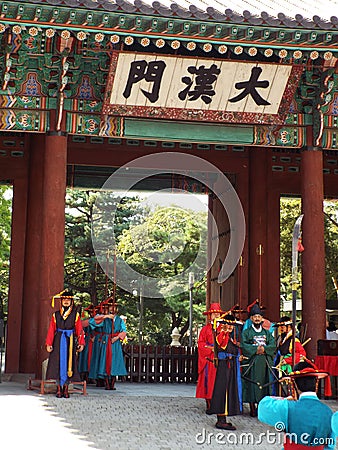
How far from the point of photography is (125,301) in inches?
964

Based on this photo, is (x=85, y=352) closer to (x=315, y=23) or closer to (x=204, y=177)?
(x=204, y=177)

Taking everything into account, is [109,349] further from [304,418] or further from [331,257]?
[331,257]

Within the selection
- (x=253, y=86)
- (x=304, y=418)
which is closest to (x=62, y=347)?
(x=253, y=86)

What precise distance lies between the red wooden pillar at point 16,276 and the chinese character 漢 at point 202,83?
3855 millimetres

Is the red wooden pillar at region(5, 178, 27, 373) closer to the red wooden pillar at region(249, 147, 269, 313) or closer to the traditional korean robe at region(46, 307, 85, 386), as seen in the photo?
the traditional korean robe at region(46, 307, 85, 386)

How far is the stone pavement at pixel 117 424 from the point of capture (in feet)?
21.5

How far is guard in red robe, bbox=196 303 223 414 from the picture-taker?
837cm

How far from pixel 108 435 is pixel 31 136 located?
22.8 ft

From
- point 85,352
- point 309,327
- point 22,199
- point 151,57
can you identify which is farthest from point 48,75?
point 309,327

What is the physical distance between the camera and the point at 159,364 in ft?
40.1

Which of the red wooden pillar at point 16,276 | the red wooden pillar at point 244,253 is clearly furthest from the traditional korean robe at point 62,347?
the red wooden pillar at point 244,253

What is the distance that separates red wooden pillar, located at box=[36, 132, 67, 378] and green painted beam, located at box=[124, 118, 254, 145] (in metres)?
1.09

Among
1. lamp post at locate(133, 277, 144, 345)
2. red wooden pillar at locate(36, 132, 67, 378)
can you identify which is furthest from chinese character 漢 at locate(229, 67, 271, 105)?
lamp post at locate(133, 277, 144, 345)

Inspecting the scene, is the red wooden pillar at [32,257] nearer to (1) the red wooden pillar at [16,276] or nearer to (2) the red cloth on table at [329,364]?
(1) the red wooden pillar at [16,276]
